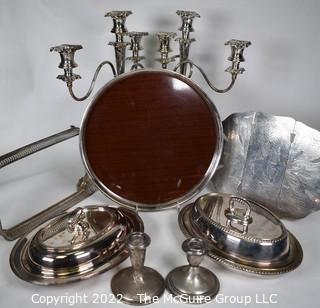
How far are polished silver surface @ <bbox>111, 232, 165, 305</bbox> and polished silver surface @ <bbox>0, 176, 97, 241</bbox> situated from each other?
1.05 ft

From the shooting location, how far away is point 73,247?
1.07m

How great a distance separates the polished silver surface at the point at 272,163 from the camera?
4.37ft

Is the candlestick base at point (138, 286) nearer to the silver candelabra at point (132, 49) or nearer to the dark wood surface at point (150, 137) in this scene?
the dark wood surface at point (150, 137)

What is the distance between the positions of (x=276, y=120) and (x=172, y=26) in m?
0.58

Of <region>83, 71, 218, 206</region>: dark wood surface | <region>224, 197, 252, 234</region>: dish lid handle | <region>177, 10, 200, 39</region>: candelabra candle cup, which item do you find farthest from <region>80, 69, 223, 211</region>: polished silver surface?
<region>177, 10, 200, 39</region>: candelabra candle cup

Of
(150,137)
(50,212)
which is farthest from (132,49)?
(50,212)

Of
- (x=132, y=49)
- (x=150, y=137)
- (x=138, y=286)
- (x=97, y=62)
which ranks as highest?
(x=132, y=49)

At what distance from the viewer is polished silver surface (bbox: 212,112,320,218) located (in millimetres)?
1332

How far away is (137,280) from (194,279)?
147 millimetres

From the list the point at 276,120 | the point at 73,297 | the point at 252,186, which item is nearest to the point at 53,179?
the point at 73,297

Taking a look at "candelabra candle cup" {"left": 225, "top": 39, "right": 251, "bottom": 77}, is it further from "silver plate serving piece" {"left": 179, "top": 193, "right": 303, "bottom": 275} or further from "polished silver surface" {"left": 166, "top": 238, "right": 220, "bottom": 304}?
"polished silver surface" {"left": 166, "top": 238, "right": 220, "bottom": 304}

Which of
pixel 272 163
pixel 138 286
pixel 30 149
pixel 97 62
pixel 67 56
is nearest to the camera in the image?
pixel 138 286

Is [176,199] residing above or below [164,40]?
below

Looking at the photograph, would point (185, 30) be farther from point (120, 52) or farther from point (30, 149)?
point (30, 149)
